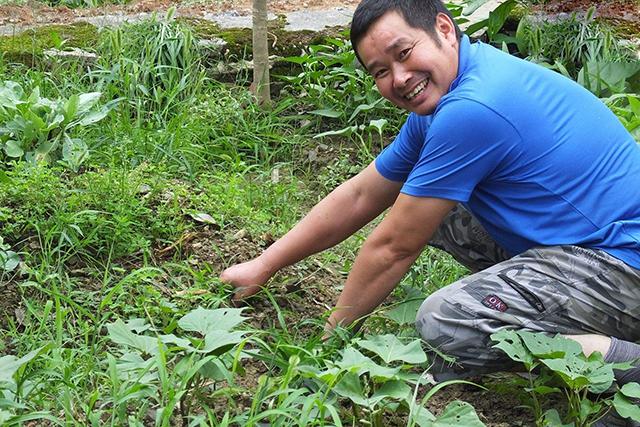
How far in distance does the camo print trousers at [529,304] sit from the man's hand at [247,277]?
2.04 ft

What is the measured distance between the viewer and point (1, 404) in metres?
2.43

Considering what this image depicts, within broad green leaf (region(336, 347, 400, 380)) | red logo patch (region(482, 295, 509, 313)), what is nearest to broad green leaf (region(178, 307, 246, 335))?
broad green leaf (region(336, 347, 400, 380))

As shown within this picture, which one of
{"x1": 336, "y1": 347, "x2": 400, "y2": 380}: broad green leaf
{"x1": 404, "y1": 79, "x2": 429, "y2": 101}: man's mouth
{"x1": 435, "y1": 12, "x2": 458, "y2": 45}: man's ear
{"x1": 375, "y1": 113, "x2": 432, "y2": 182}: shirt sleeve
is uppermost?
{"x1": 435, "y1": 12, "x2": 458, "y2": 45}: man's ear

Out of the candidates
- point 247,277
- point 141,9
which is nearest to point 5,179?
point 247,277

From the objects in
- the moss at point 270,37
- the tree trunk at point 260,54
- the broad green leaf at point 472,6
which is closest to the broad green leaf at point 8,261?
the tree trunk at point 260,54

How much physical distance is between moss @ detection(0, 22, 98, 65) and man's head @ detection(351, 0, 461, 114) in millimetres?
2580

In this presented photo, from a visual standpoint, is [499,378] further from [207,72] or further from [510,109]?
[207,72]

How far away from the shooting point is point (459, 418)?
8.43 ft

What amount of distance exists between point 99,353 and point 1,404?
665 millimetres

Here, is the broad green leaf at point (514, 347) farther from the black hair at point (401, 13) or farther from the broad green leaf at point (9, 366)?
the broad green leaf at point (9, 366)

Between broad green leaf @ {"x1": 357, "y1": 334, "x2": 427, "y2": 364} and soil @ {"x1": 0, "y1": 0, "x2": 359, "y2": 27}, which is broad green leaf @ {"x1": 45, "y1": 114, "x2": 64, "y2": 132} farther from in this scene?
broad green leaf @ {"x1": 357, "y1": 334, "x2": 427, "y2": 364}

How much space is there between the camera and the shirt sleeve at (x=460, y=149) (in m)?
2.83

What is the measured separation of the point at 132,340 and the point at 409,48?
112 cm

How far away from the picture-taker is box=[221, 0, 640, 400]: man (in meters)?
2.89
